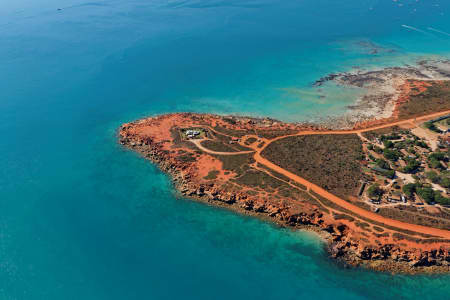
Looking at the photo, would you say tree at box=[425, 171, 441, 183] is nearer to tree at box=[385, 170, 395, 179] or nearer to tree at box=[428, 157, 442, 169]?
tree at box=[428, 157, 442, 169]

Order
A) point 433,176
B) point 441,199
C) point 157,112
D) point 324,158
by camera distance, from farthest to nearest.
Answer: point 157,112, point 324,158, point 433,176, point 441,199

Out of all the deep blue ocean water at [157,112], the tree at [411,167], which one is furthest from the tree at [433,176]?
the deep blue ocean water at [157,112]

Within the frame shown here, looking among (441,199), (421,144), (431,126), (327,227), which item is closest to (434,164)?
(421,144)

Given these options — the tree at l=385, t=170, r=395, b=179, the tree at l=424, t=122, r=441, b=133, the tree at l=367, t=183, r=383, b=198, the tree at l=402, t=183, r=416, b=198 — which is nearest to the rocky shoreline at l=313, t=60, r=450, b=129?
the tree at l=424, t=122, r=441, b=133

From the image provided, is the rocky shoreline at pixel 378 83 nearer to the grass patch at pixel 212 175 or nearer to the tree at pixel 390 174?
the tree at pixel 390 174

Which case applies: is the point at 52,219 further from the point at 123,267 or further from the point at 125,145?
the point at 125,145

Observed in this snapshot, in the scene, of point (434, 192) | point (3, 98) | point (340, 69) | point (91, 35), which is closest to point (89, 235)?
point (434, 192)

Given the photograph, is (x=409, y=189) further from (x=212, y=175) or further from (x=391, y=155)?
(x=212, y=175)
